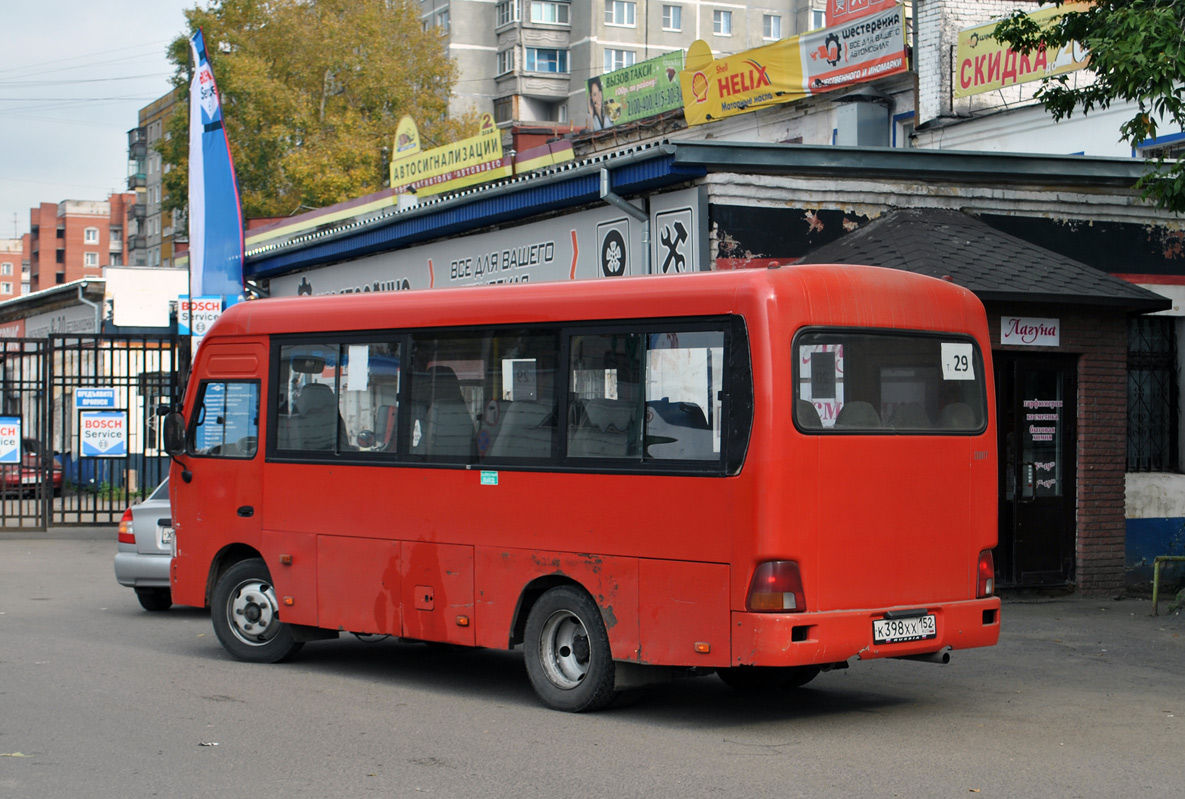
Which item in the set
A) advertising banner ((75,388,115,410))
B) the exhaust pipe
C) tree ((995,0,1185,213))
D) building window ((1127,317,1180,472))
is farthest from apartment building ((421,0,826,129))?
the exhaust pipe

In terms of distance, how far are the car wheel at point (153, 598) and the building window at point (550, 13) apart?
69.4 meters

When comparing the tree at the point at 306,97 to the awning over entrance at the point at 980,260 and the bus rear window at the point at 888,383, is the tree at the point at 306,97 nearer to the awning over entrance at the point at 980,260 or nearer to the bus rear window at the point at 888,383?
the awning over entrance at the point at 980,260

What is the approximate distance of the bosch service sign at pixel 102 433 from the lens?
23062 millimetres

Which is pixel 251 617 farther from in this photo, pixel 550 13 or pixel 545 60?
pixel 550 13

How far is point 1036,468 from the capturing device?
14797 mm

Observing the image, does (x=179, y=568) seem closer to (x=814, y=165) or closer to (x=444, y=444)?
(x=444, y=444)

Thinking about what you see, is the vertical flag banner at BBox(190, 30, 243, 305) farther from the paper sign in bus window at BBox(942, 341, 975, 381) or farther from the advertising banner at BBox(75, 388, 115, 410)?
the paper sign in bus window at BBox(942, 341, 975, 381)

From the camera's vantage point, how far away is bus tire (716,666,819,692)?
30.1ft

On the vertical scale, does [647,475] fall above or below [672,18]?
below

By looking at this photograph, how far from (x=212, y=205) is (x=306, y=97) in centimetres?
2883

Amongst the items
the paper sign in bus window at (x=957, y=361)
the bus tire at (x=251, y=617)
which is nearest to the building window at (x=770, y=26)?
the bus tire at (x=251, y=617)

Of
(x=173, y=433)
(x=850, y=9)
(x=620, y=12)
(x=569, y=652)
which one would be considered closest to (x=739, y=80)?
(x=850, y=9)

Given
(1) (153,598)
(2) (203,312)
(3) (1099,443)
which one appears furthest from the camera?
(2) (203,312)

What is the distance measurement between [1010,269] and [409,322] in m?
7.02
